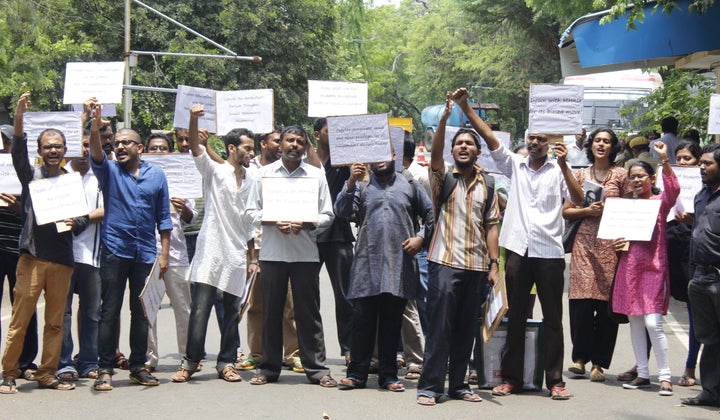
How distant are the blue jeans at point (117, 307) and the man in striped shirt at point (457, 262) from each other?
2.23m

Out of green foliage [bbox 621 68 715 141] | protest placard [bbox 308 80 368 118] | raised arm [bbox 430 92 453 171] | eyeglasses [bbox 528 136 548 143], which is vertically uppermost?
green foliage [bbox 621 68 715 141]

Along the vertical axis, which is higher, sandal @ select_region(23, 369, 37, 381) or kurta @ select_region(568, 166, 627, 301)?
kurta @ select_region(568, 166, 627, 301)

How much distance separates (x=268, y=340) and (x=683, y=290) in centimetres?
351

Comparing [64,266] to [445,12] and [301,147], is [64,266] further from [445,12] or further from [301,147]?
[445,12]

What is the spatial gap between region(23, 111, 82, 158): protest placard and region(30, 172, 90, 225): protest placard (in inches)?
16.7

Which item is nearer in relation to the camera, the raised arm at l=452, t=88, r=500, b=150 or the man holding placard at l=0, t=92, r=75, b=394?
the raised arm at l=452, t=88, r=500, b=150

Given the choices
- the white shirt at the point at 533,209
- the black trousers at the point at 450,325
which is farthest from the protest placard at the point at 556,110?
the black trousers at the point at 450,325

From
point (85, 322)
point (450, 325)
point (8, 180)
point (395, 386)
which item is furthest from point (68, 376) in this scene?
point (450, 325)

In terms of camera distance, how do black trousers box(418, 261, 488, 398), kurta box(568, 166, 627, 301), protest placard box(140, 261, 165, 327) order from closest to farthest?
black trousers box(418, 261, 488, 398) → protest placard box(140, 261, 165, 327) → kurta box(568, 166, 627, 301)

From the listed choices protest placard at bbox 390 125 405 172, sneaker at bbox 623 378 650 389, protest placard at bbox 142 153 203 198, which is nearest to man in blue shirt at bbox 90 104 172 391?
protest placard at bbox 142 153 203 198

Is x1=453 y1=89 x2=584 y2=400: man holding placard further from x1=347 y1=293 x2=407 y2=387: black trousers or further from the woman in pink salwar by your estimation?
x1=347 y1=293 x2=407 y2=387: black trousers

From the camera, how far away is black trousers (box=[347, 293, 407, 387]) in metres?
7.93

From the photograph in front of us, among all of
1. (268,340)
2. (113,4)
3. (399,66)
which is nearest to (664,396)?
(268,340)

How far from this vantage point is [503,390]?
789 cm
